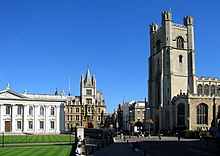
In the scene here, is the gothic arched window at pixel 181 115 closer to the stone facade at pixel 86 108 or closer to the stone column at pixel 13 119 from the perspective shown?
the stone facade at pixel 86 108

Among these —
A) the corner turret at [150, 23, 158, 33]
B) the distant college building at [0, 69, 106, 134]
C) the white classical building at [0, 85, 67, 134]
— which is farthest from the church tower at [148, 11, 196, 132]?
the white classical building at [0, 85, 67, 134]

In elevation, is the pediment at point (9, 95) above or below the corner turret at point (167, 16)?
below

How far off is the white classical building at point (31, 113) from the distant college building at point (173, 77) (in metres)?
25.9

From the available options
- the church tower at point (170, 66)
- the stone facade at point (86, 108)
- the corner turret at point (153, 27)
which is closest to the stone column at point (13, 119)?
the stone facade at point (86, 108)

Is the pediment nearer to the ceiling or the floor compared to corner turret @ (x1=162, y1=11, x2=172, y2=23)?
nearer to the floor

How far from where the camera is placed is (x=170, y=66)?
8025cm

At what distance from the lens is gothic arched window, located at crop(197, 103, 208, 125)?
70.2 m

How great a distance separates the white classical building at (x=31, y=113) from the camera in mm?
83375

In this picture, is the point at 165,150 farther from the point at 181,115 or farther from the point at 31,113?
the point at 31,113

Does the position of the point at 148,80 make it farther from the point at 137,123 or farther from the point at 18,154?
the point at 18,154

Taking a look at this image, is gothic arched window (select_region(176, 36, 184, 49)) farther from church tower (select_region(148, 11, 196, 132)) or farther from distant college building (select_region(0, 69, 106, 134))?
distant college building (select_region(0, 69, 106, 134))

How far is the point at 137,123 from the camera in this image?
109250 millimetres

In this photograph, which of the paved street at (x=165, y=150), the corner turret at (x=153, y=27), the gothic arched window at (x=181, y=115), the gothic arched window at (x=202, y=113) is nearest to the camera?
the paved street at (x=165, y=150)

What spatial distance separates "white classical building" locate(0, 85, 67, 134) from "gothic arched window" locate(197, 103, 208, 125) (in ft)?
122
